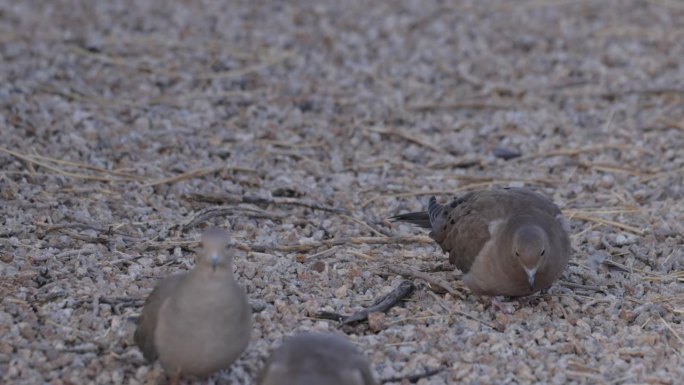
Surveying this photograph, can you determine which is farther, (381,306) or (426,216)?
(426,216)

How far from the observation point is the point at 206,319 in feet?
15.5

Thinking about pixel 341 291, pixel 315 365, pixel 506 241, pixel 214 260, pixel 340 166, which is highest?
pixel 214 260

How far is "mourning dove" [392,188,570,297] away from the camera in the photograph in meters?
5.99

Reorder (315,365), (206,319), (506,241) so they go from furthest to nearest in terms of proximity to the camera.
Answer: (506,241) < (206,319) < (315,365)

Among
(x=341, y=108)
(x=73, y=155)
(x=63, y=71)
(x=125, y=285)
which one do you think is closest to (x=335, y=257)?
(x=125, y=285)

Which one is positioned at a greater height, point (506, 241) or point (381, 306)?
point (506, 241)

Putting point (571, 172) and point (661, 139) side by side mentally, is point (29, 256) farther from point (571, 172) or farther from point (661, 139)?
point (661, 139)

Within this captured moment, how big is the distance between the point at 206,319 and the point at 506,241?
2.05 metres

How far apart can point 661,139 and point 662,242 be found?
202cm

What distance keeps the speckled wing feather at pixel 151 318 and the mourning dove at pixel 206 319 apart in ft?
0.13

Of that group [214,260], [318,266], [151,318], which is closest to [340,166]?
[318,266]

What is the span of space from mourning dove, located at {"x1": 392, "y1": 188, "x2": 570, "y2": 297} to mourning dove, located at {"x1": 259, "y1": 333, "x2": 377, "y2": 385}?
63.1 inches

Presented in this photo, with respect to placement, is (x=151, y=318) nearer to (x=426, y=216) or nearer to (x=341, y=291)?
(x=341, y=291)

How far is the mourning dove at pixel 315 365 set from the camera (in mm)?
4477
